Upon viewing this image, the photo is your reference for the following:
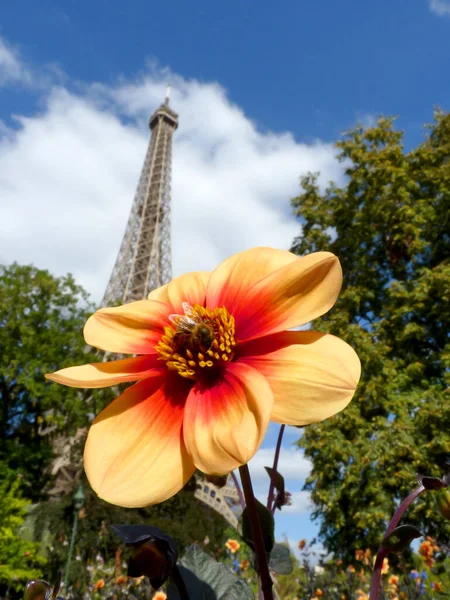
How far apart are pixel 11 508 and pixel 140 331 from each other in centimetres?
899

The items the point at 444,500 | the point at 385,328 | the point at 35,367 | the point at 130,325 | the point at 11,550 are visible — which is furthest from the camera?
the point at 35,367

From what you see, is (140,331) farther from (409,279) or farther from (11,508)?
(409,279)

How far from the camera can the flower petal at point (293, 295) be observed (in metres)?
0.66

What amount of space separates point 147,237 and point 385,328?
27868mm

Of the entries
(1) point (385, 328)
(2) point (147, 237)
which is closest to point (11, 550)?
(1) point (385, 328)

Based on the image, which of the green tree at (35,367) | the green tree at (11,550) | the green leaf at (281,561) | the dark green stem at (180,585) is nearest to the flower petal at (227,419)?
the dark green stem at (180,585)

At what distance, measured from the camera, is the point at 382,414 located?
922 cm

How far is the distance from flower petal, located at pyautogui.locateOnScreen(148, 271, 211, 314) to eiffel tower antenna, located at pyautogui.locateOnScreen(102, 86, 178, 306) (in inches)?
1219

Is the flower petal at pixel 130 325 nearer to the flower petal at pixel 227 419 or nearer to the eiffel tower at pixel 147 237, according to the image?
the flower petal at pixel 227 419

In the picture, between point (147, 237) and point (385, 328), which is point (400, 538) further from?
point (147, 237)

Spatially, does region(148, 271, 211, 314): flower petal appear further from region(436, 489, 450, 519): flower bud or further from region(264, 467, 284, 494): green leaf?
region(436, 489, 450, 519): flower bud

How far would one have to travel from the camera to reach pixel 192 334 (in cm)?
69

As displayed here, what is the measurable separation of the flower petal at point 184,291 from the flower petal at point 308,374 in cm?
23

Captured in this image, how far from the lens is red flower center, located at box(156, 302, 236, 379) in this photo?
693 mm
